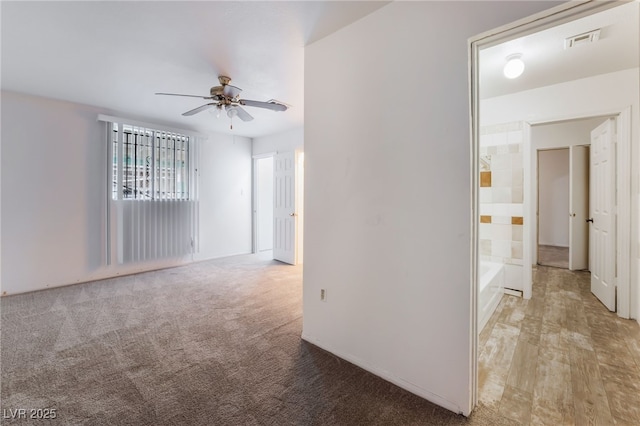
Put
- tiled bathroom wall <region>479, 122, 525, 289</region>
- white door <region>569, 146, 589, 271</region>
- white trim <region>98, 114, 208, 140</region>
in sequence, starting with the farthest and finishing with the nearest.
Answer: white door <region>569, 146, 589, 271</region>, white trim <region>98, 114, 208, 140</region>, tiled bathroom wall <region>479, 122, 525, 289</region>

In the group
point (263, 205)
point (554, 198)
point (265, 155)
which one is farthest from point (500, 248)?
point (263, 205)

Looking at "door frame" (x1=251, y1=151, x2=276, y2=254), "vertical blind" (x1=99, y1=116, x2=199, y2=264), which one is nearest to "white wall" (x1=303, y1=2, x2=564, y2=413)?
"vertical blind" (x1=99, y1=116, x2=199, y2=264)

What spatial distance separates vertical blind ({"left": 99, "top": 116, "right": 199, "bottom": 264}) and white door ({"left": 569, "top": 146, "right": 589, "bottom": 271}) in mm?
6716

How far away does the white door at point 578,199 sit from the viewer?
4.81m

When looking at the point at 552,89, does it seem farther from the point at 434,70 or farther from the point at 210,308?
the point at 210,308

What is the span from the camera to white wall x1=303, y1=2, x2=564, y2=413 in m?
1.60

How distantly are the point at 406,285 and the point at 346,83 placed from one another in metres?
1.53

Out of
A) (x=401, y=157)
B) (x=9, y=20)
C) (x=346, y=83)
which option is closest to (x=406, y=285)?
(x=401, y=157)

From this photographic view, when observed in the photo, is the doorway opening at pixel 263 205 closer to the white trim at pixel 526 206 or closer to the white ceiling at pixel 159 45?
the white ceiling at pixel 159 45

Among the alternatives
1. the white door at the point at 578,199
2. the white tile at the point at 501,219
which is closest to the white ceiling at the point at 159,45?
the white tile at the point at 501,219

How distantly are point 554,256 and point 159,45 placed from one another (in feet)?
24.1

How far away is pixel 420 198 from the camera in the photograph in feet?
5.75

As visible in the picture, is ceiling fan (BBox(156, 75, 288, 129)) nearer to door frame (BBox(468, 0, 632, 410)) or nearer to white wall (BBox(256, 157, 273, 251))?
door frame (BBox(468, 0, 632, 410))

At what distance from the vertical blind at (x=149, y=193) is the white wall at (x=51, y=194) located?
17 centimetres
